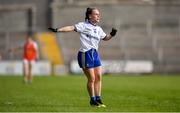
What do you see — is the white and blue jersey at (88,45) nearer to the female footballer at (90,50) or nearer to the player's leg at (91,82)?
the female footballer at (90,50)

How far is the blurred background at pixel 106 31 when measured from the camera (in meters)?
48.5

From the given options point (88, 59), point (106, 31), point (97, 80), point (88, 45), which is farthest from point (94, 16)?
point (106, 31)

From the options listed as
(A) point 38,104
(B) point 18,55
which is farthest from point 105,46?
(A) point 38,104

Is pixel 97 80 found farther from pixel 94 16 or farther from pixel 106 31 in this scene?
pixel 106 31

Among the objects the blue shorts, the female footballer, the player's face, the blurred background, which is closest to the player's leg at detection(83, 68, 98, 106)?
the female footballer

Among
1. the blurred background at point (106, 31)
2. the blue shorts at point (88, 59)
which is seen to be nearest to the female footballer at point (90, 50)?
the blue shorts at point (88, 59)

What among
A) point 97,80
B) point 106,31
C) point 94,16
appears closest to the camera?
point 94,16

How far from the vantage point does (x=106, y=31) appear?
5441 centimetres

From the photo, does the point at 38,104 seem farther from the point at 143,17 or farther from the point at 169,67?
the point at 143,17

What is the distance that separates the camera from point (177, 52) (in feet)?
168

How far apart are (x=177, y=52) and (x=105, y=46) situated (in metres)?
4.93

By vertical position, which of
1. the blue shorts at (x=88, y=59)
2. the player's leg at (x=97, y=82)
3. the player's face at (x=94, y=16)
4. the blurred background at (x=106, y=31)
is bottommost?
the blurred background at (x=106, y=31)

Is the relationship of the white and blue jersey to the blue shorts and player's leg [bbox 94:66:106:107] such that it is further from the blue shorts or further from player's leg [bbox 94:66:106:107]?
player's leg [bbox 94:66:106:107]

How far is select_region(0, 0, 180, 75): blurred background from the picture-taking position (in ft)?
159
